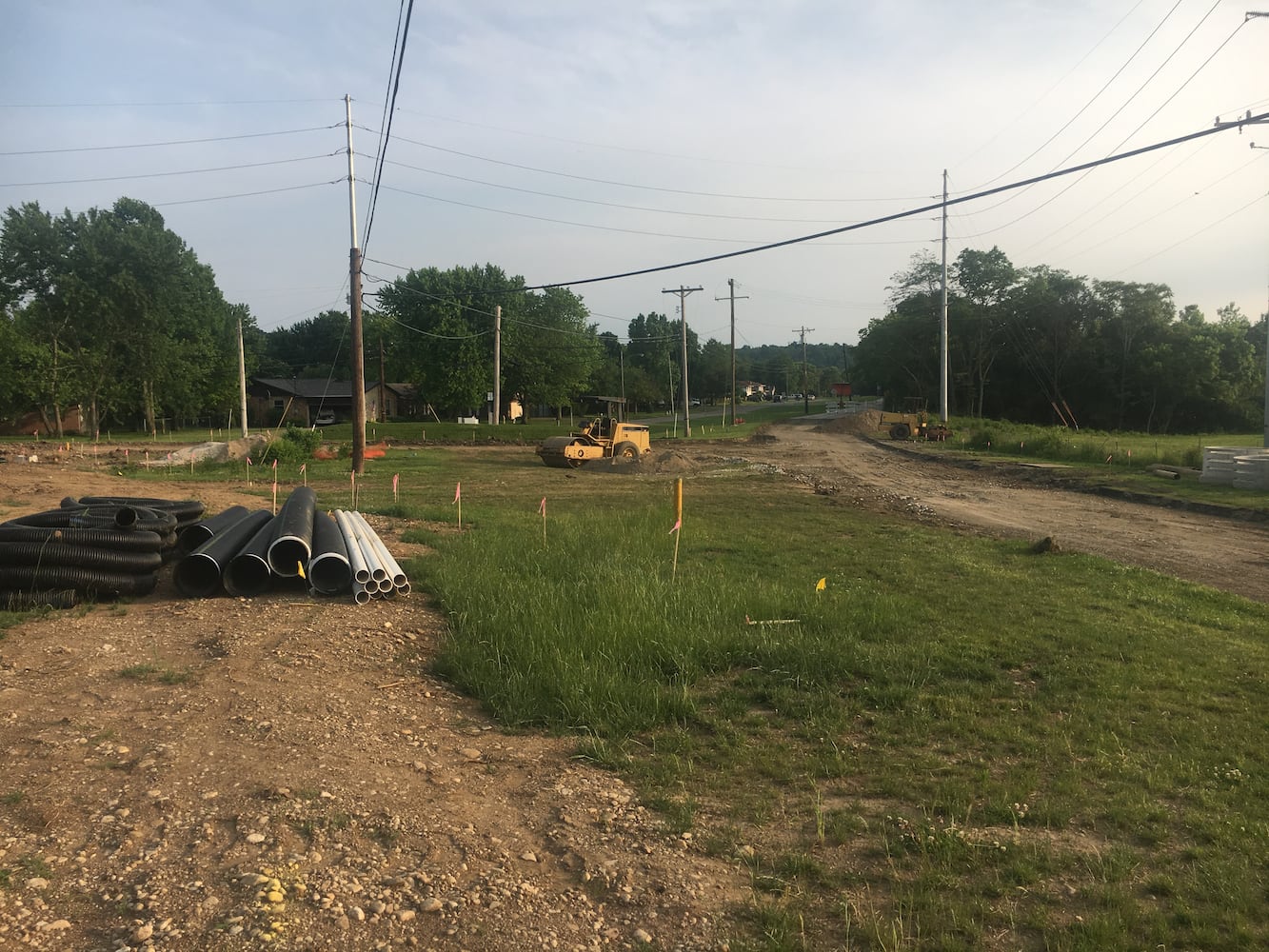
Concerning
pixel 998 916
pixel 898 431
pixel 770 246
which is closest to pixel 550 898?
pixel 998 916

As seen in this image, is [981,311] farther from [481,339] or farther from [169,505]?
[169,505]

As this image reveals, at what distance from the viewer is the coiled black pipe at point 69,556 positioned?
26.1 feet

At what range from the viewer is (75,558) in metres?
8.20

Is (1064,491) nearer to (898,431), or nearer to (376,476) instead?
(376,476)

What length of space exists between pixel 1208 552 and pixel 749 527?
7.41 m

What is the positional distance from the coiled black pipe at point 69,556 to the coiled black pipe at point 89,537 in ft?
0.17

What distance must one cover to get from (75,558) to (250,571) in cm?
162

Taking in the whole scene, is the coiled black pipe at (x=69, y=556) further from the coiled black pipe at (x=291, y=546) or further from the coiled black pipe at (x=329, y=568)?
the coiled black pipe at (x=329, y=568)

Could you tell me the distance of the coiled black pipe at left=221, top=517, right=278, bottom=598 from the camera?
8836 mm

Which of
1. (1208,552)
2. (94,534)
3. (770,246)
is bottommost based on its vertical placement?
(1208,552)

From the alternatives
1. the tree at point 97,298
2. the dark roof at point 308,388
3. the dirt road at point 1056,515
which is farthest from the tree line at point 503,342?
the dirt road at point 1056,515

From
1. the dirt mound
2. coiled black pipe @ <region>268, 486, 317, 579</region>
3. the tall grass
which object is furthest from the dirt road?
the dirt mound

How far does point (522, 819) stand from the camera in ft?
14.5

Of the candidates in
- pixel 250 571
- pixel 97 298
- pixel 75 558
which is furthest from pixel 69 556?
pixel 97 298
